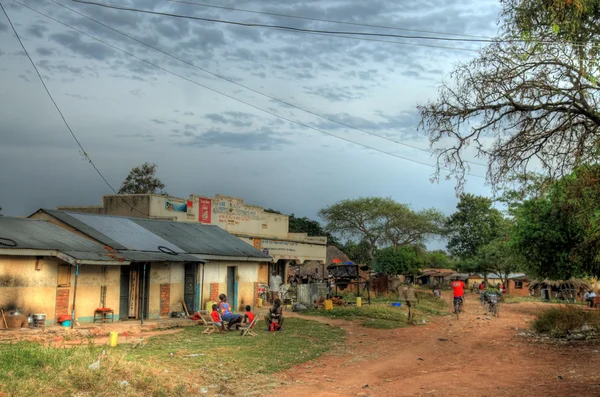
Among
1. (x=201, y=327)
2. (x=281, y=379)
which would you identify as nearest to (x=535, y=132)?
(x=281, y=379)

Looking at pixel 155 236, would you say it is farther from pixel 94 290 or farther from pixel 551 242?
pixel 551 242

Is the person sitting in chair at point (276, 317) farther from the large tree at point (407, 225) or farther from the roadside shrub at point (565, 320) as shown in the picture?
the large tree at point (407, 225)

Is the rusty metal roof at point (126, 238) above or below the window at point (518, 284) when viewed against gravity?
above

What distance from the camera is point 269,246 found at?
137 ft

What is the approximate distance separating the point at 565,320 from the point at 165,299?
1518cm

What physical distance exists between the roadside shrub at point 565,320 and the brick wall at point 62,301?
1659 cm

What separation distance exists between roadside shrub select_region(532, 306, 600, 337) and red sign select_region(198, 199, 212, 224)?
71.4 ft

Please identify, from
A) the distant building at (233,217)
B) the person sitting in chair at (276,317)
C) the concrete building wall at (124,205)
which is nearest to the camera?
the person sitting in chair at (276,317)

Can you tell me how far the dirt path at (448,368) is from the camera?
11.5 metres

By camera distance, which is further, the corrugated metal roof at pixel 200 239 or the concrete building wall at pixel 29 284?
the corrugated metal roof at pixel 200 239

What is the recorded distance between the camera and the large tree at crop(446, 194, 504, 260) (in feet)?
252

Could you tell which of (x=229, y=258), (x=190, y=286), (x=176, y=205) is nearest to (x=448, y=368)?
(x=190, y=286)

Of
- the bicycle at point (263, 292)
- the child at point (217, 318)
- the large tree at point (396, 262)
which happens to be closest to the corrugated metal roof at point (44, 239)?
the child at point (217, 318)

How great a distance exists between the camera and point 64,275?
19406mm
